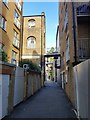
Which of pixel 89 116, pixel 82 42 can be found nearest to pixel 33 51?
pixel 82 42

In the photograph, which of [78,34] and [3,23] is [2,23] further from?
[78,34]

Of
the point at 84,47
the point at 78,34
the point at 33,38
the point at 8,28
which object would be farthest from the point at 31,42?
the point at 84,47

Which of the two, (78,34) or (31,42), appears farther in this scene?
(31,42)

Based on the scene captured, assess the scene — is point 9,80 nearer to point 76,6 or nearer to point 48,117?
point 48,117

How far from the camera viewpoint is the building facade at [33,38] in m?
29.9

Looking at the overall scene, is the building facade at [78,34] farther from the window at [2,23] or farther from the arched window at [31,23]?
the arched window at [31,23]

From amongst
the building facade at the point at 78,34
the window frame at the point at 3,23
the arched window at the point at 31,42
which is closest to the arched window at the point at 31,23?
the arched window at the point at 31,42

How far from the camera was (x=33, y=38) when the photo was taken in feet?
101

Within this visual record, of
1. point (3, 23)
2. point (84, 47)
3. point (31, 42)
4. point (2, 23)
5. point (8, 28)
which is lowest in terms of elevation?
point (84, 47)

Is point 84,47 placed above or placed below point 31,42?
below

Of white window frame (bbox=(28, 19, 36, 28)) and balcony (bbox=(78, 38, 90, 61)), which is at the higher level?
white window frame (bbox=(28, 19, 36, 28))

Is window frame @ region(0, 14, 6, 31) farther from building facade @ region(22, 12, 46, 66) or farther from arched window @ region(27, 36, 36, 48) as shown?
arched window @ region(27, 36, 36, 48)

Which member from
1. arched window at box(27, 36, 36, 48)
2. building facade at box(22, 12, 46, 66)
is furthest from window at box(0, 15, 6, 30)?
arched window at box(27, 36, 36, 48)

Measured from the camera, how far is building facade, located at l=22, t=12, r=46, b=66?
29.9m
